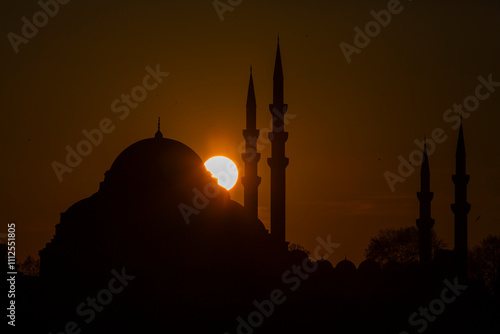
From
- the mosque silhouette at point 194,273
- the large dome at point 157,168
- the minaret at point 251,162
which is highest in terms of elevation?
the minaret at point 251,162

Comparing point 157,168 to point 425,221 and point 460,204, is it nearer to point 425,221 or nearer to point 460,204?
point 460,204

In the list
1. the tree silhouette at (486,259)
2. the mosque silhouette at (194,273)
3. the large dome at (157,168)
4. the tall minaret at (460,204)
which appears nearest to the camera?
the mosque silhouette at (194,273)

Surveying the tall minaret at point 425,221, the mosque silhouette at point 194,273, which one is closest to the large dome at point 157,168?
the mosque silhouette at point 194,273

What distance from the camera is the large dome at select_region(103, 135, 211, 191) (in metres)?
28.0

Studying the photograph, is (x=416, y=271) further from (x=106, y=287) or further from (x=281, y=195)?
(x=106, y=287)

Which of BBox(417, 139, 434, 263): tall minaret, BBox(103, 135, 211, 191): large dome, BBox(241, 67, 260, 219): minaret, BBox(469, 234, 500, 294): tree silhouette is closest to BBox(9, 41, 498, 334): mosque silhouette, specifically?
BBox(103, 135, 211, 191): large dome

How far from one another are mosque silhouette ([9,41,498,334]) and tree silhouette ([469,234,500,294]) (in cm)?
1462

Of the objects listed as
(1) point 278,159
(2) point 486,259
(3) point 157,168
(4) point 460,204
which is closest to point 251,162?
(1) point 278,159

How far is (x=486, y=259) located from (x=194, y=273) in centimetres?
2416

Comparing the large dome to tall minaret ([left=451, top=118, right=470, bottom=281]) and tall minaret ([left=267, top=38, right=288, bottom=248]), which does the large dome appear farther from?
tall minaret ([left=451, top=118, right=470, bottom=281])

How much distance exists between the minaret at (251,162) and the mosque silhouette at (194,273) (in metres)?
1.17

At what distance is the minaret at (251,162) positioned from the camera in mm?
31188

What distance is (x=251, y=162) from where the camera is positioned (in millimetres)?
31328

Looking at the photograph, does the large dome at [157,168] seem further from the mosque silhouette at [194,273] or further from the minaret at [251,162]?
the minaret at [251,162]
